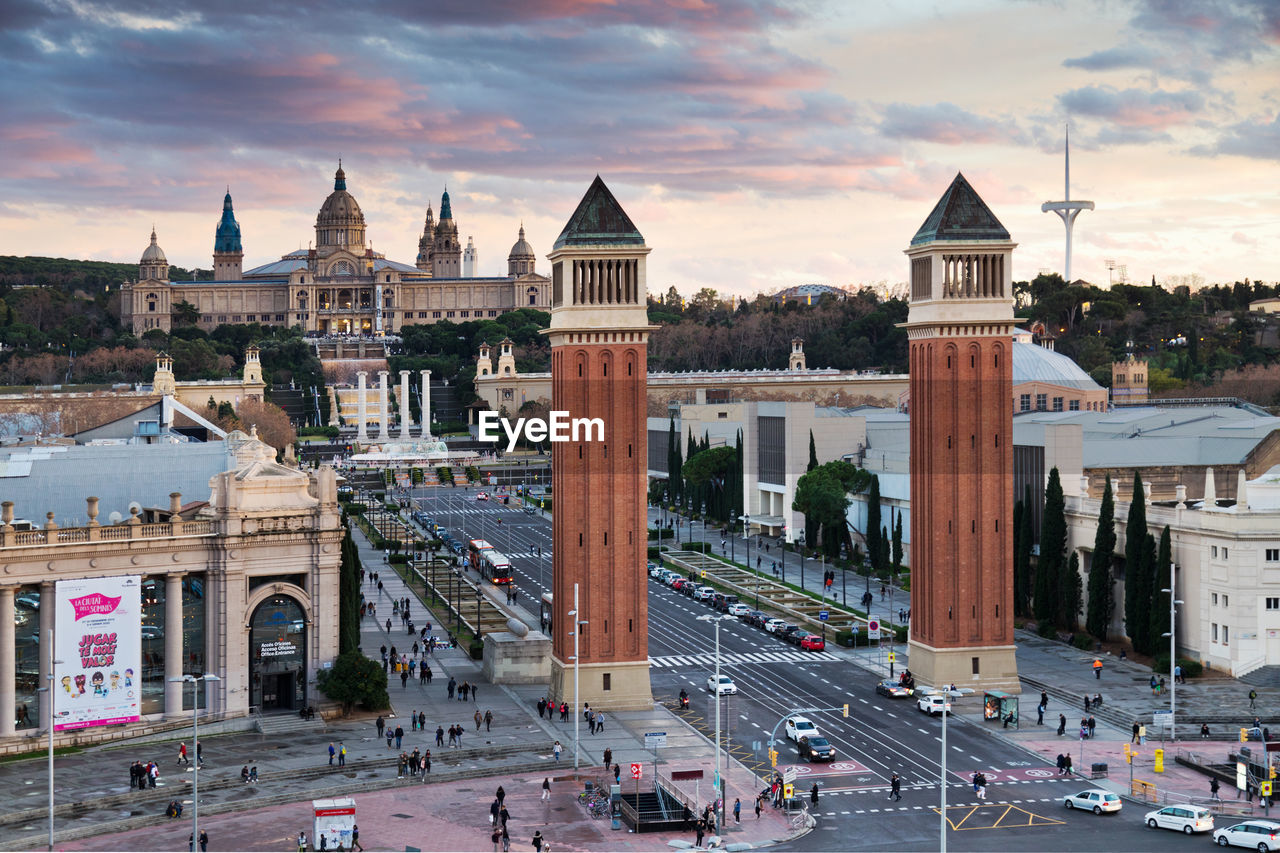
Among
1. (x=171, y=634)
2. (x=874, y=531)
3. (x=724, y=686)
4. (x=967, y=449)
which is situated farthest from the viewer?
(x=874, y=531)

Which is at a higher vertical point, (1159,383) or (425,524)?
(1159,383)

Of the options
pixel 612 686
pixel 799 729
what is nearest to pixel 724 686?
pixel 612 686

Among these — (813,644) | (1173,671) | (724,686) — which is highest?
(1173,671)

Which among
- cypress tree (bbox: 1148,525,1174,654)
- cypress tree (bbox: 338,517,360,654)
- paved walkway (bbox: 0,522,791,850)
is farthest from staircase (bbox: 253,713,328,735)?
cypress tree (bbox: 1148,525,1174,654)

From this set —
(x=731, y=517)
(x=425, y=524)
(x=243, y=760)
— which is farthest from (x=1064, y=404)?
(x=243, y=760)

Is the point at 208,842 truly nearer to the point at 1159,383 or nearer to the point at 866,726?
the point at 866,726

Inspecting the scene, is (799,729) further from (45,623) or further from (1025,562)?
(1025,562)

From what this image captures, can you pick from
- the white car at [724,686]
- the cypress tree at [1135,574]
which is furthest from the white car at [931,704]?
the cypress tree at [1135,574]
